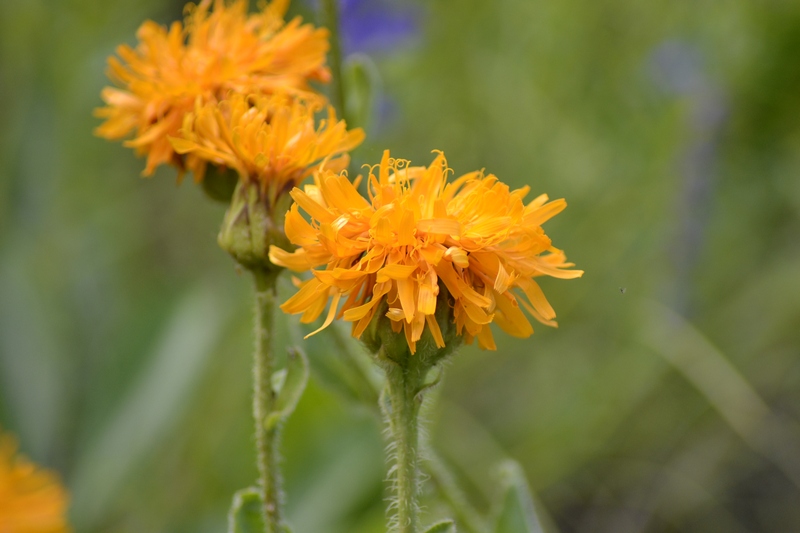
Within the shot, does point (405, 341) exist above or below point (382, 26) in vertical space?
below

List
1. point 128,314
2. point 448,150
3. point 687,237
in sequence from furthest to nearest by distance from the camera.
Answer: point 448,150 → point 128,314 → point 687,237

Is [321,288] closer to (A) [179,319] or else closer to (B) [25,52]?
(A) [179,319]

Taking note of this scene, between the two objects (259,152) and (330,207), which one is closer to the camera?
(330,207)

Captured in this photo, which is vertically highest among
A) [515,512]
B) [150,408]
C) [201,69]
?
[201,69]

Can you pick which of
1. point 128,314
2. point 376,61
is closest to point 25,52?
point 128,314


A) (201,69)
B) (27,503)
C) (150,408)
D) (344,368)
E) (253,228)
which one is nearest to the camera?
(253,228)

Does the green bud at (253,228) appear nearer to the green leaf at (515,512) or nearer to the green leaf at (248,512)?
the green leaf at (248,512)

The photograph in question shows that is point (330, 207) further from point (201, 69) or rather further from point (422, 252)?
point (201, 69)

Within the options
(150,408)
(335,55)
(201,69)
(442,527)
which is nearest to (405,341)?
(442,527)
